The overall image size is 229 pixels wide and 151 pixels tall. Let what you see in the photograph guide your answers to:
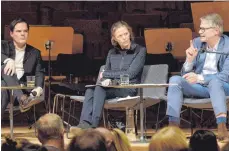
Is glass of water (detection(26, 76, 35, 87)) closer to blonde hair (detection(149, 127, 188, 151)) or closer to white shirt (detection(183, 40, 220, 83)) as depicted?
white shirt (detection(183, 40, 220, 83))

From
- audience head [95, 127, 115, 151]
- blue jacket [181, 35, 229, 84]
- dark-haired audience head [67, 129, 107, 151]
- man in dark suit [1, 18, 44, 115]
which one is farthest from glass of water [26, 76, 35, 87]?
dark-haired audience head [67, 129, 107, 151]

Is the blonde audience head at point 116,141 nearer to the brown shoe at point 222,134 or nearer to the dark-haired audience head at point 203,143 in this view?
the dark-haired audience head at point 203,143

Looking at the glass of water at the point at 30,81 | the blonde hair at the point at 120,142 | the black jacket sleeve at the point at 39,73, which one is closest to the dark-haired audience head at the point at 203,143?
the blonde hair at the point at 120,142

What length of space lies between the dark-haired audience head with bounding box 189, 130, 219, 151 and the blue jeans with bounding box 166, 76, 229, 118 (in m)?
1.95

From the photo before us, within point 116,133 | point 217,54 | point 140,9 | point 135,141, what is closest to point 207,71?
point 217,54

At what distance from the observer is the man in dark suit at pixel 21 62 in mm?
5992

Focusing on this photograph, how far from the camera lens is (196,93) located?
551cm

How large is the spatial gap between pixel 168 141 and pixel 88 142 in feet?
1.31

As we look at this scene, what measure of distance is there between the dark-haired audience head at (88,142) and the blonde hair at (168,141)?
25 centimetres

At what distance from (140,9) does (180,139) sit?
7.71 m

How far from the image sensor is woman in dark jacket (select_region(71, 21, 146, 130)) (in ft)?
18.4

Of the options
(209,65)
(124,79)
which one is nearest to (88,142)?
(124,79)

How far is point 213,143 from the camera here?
3.25m

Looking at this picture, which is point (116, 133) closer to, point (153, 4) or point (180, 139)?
point (180, 139)
